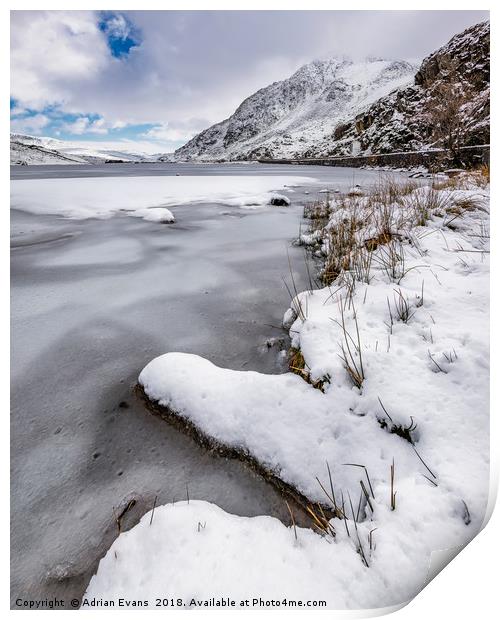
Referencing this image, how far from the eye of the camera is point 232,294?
8.35 feet

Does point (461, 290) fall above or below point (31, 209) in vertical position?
below

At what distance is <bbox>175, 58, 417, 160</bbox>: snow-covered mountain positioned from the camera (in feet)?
265

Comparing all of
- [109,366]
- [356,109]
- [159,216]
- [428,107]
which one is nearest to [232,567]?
[109,366]

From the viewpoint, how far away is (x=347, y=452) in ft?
3.44

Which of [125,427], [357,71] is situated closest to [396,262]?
[125,427]

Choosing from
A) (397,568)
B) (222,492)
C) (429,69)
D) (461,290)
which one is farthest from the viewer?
(429,69)

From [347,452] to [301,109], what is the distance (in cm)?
14274

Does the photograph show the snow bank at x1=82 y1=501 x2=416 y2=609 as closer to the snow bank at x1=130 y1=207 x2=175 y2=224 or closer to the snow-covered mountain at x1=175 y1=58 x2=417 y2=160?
the snow bank at x1=130 y1=207 x2=175 y2=224

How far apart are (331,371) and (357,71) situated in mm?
143061

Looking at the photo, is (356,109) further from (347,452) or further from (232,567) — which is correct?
(232,567)

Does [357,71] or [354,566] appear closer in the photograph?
[354,566]

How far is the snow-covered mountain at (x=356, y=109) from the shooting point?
36.4 feet
